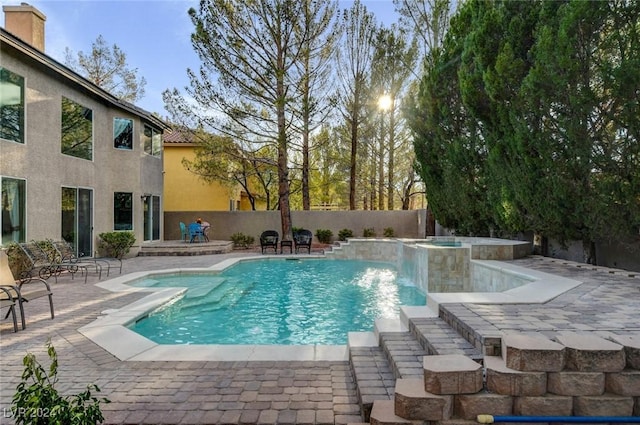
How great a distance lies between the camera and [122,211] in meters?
14.6

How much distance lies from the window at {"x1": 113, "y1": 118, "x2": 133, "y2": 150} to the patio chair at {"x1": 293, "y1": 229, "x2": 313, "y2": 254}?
7696 millimetres

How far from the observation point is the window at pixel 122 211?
14.3 meters

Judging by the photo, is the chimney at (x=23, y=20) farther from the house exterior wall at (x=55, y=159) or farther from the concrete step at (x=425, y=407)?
the concrete step at (x=425, y=407)

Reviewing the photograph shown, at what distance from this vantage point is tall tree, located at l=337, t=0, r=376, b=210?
63.7 ft

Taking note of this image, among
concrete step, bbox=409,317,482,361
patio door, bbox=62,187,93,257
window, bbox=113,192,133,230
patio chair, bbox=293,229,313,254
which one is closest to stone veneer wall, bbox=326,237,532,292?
concrete step, bbox=409,317,482,361

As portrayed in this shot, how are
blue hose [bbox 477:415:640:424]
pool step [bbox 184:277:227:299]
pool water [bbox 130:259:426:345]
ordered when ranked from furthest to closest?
pool step [bbox 184:277:227:299] < pool water [bbox 130:259:426:345] < blue hose [bbox 477:415:640:424]

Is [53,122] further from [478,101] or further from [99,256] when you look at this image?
[478,101]

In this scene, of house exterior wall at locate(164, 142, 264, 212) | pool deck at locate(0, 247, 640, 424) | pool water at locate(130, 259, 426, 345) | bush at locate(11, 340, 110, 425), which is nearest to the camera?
bush at locate(11, 340, 110, 425)

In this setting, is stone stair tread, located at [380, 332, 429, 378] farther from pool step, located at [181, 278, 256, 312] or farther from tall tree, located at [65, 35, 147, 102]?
tall tree, located at [65, 35, 147, 102]

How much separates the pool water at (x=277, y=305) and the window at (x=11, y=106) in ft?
16.3

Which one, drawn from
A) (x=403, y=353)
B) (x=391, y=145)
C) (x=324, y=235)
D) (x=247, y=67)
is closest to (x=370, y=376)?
(x=403, y=353)

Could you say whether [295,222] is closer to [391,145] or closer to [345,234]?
[345,234]

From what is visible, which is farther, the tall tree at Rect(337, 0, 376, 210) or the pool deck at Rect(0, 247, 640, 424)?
the tall tree at Rect(337, 0, 376, 210)

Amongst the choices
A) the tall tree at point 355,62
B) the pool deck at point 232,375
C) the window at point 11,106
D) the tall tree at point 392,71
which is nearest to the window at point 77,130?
the window at point 11,106
